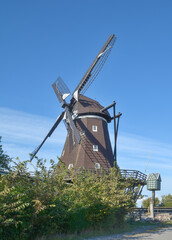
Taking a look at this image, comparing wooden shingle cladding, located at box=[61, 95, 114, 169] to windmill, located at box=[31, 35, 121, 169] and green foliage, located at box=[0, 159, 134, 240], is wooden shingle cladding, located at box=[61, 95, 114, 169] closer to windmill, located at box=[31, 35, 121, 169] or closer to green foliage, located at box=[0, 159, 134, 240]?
windmill, located at box=[31, 35, 121, 169]

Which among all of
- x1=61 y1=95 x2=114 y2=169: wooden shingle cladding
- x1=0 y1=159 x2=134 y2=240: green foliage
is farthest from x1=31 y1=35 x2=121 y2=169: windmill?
x1=0 y1=159 x2=134 y2=240: green foliage

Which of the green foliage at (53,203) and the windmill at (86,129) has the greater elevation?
the windmill at (86,129)

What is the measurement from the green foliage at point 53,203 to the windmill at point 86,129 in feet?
33.2

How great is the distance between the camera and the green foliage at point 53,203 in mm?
8289

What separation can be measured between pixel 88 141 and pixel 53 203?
16700 mm

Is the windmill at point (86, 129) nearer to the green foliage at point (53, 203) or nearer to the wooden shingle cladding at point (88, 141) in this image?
the wooden shingle cladding at point (88, 141)

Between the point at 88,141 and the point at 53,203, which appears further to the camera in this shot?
the point at 88,141

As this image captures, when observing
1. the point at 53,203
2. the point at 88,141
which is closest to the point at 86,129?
the point at 88,141

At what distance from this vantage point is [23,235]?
8.65 m

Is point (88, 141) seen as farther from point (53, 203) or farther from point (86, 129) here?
point (53, 203)

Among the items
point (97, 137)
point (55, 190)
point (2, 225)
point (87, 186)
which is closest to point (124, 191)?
point (87, 186)

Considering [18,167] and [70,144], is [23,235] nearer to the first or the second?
[18,167]

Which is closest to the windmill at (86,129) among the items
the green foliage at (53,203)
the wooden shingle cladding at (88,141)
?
the wooden shingle cladding at (88,141)

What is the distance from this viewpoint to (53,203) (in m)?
9.91
